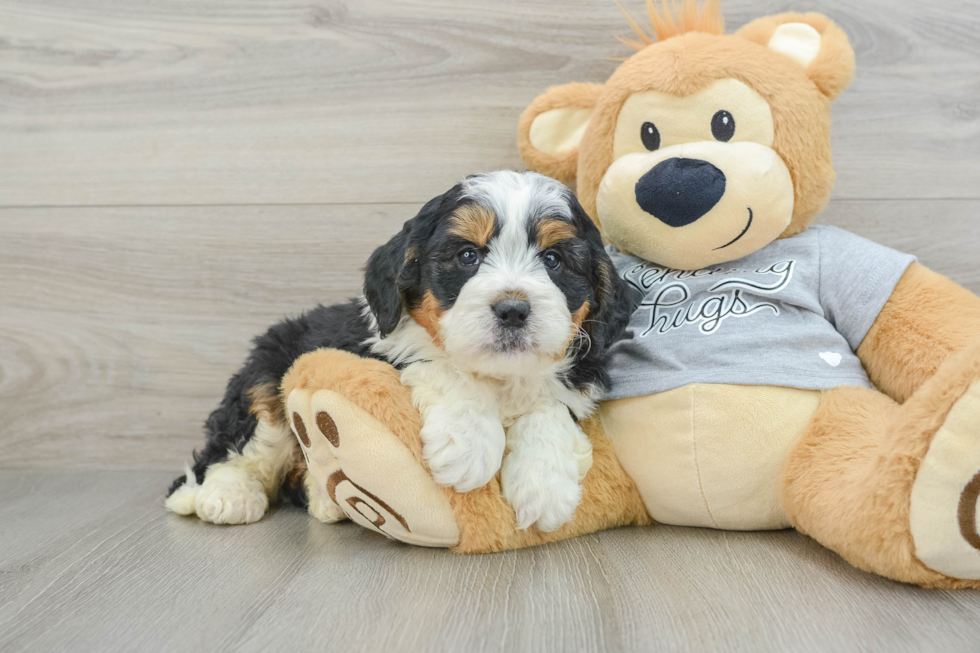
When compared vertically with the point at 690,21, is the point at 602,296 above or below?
below

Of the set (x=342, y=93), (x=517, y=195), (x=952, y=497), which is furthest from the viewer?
(x=342, y=93)

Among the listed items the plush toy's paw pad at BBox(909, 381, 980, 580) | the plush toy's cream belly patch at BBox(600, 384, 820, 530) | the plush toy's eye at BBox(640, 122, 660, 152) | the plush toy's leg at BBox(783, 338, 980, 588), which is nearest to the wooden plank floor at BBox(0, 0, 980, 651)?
the plush toy's eye at BBox(640, 122, 660, 152)

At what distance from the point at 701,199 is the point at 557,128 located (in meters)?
0.52

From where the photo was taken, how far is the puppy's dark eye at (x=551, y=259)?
4.75 feet

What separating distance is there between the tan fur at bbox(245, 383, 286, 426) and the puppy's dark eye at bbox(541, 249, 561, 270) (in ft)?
2.54

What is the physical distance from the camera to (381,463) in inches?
53.2

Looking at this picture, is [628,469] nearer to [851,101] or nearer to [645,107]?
[645,107]

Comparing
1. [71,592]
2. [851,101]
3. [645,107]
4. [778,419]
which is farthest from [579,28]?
[71,592]

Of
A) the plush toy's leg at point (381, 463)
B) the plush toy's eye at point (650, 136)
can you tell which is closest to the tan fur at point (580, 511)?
the plush toy's leg at point (381, 463)

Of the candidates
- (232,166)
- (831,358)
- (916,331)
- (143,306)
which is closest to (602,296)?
(831,358)

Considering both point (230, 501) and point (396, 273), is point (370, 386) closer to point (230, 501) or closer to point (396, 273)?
point (396, 273)

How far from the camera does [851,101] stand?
2.01 metres

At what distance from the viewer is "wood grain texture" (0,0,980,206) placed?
6.52 feet

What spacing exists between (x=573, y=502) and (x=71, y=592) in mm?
Answer: 969
